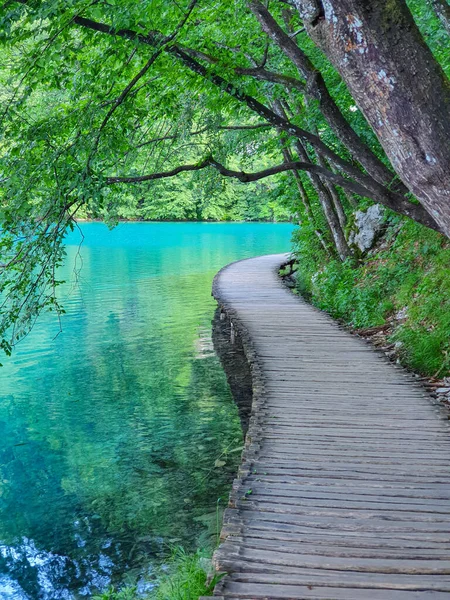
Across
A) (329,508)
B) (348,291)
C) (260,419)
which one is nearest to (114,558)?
(260,419)

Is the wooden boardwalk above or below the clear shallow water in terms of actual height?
above

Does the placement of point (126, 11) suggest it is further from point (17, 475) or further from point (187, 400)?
point (187, 400)

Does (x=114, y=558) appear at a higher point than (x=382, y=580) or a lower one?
lower

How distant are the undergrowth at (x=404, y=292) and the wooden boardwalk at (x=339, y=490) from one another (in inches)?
26.7

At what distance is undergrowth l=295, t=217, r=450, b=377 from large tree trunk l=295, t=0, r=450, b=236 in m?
4.63

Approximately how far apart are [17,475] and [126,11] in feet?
17.4

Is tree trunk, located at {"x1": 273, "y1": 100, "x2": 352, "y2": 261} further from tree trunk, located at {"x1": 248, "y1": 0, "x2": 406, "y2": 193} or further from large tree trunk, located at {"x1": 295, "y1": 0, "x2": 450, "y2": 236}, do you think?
large tree trunk, located at {"x1": 295, "y1": 0, "x2": 450, "y2": 236}

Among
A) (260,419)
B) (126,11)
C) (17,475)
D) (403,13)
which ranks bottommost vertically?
(17,475)

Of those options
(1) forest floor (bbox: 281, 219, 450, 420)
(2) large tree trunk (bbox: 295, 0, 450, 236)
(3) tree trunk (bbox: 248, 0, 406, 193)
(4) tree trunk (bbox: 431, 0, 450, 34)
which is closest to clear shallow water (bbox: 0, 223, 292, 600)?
(2) large tree trunk (bbox: 295, 0, 450, 236)

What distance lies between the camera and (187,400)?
990cm

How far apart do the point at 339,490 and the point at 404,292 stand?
6893 millimetres

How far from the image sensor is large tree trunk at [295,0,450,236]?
3148 mm

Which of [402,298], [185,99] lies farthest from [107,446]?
[402,298]

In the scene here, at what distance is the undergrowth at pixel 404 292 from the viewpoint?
814 cm
